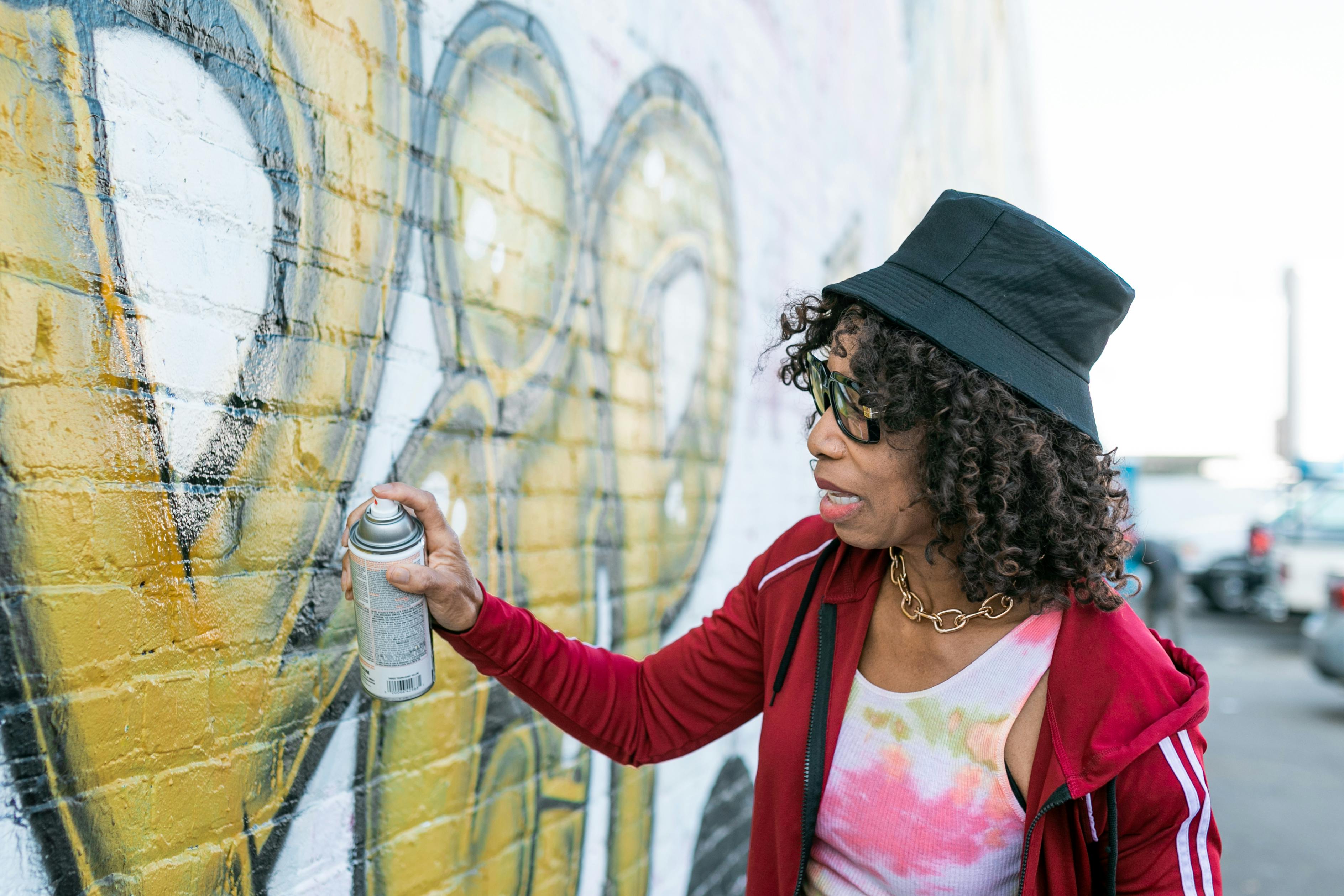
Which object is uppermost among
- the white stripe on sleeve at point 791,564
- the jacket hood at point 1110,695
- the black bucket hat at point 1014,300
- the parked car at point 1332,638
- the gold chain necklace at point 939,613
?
the black bucket hat at point 1014,300

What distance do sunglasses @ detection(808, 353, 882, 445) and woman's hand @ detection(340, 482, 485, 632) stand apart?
2.22 ft

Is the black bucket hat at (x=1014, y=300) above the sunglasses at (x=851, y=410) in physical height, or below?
above

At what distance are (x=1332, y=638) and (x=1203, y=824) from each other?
7936mm

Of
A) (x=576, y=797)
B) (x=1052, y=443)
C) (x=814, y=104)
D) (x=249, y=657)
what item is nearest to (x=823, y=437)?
(x=1052, y=443)

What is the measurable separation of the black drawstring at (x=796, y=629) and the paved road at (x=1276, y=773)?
3.78m

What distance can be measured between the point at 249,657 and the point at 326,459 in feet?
1.20

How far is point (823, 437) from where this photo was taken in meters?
1.63

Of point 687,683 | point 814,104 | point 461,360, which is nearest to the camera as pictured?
point 687,683

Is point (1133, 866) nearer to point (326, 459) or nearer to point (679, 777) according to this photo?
point (326, 459)

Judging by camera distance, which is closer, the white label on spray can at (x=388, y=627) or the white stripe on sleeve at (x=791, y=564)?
the white label on spray can at (x=388, y=627)

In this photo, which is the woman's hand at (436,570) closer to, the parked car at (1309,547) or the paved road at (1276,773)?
the paved road at (1276,773)

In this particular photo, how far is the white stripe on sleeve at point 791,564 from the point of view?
1.86 meters

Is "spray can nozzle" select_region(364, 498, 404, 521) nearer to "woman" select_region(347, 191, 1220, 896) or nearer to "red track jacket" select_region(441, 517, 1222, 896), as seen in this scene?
"woman" select_region(347, 191, 1220, 896)

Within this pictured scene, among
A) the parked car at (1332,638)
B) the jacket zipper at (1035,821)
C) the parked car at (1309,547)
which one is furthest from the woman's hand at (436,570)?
the parked car at (1309,547)
